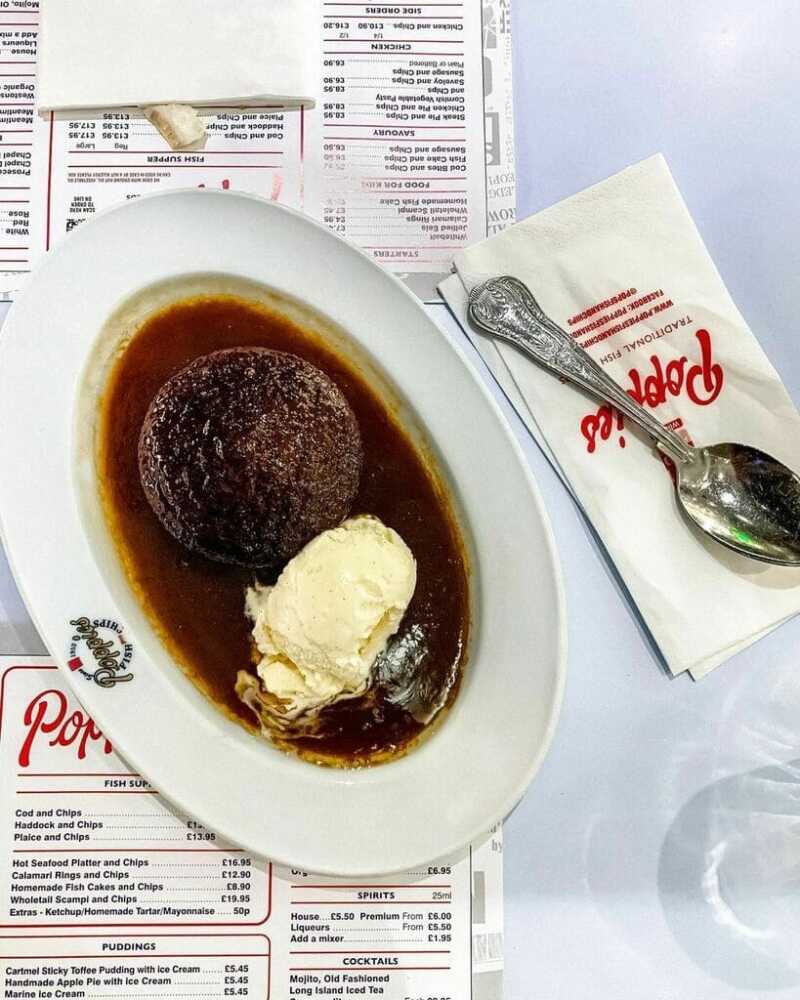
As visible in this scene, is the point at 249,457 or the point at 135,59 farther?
the point at 135,59

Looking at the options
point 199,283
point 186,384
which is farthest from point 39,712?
point 199,283

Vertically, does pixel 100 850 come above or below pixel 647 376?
below

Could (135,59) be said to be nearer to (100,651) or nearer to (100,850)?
(100,651)

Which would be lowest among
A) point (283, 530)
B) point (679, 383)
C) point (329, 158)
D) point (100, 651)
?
point (100, 651)

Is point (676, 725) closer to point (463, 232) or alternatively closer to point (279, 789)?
point (279, 789)

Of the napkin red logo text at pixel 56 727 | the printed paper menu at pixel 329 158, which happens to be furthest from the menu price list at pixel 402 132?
the napkin red logo text at pixel 56 727

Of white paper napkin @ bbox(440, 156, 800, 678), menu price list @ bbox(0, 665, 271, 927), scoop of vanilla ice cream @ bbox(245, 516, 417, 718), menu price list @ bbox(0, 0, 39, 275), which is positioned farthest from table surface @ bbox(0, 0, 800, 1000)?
menu price list @ bbox(0, 0, 39, 275)

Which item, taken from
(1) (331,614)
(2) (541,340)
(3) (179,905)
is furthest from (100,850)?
(2) (541,340)
